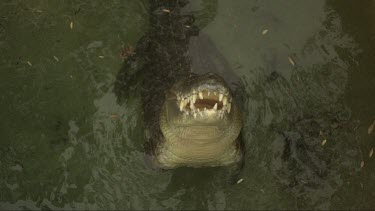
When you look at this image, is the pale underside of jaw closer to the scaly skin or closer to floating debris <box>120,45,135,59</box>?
the scaly skin

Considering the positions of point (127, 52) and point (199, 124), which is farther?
point (127, 52)

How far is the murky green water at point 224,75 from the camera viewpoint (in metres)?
3.97

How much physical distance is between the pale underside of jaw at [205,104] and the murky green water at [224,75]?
30.8 inches

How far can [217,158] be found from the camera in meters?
3.88

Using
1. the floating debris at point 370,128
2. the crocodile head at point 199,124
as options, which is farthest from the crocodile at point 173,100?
the floating debris at point 370,128

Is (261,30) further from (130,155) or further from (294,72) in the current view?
(130,155)

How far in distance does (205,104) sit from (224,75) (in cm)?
86

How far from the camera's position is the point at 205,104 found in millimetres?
3365

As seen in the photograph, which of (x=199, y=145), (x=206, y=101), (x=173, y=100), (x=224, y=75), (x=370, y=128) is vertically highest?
(x=206, y=101)

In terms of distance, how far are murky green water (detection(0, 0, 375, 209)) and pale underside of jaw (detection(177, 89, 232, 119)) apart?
781 millimetres

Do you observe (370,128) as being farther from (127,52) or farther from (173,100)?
(127,52)

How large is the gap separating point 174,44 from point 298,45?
3.29 feet

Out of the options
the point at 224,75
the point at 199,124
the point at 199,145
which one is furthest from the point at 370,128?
the point at 199,124

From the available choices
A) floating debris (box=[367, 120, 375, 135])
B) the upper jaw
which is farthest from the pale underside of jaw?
Result: floating debris (box=[367, 120, 375, 135])
